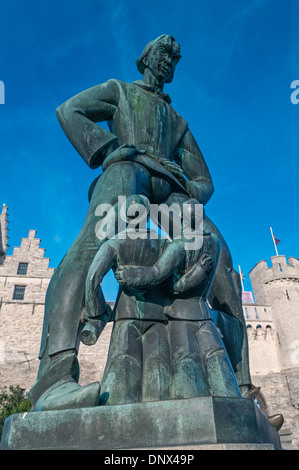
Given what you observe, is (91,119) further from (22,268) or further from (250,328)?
(250,328)

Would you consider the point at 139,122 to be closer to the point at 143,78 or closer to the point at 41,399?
the point at 143,78

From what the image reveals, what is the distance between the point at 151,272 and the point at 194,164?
62.6 inches

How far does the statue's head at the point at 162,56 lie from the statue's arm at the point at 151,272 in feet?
6.35

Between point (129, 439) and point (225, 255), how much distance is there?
5.36 ft

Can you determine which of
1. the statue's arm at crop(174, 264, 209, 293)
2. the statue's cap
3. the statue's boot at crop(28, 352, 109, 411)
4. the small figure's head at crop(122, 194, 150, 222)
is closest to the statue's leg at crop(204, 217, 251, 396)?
the statue's arm at crop(174, 264, 209, 293)

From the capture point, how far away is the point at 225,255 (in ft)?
9.78

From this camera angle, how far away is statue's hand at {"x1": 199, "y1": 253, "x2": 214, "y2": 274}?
7.71ft

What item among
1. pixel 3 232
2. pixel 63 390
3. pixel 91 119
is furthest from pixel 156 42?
pixel 3 232

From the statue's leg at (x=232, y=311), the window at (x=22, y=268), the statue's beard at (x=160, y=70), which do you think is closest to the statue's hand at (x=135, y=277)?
the statue's leg at (x=232, y=311)

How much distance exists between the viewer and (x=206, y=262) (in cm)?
236

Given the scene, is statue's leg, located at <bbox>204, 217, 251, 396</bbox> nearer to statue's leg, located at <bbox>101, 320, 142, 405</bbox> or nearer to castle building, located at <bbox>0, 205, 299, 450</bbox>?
statue's leg, located at <bbox>101, 320, 142, 405</bbox>

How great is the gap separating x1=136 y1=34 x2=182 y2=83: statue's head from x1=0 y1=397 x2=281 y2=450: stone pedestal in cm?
280

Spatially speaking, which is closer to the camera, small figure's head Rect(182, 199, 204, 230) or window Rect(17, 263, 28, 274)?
small figure's head Rect(182, 199, 204, 230)
